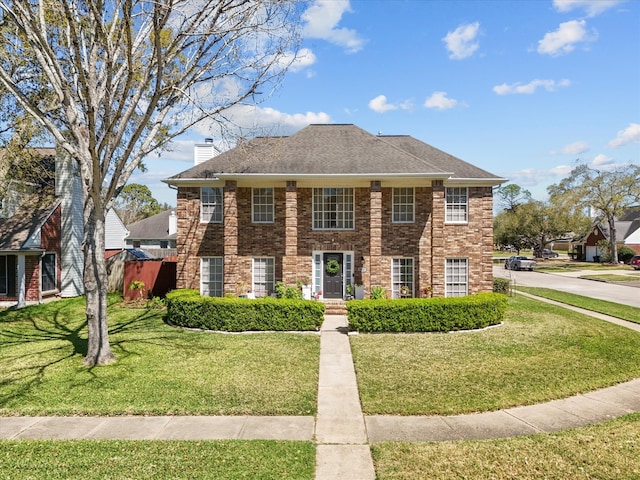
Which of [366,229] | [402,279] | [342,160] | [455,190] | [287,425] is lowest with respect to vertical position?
[287,425]

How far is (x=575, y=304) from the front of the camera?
18.6 meters

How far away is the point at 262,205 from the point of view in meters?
17.5

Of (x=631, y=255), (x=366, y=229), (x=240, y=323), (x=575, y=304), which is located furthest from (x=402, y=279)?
(x=631, y=255)

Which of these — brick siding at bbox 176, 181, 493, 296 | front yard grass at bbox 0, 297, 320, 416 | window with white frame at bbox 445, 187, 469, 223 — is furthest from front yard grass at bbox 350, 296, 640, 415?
window with white frame at bbox 445, 187, 469, 223

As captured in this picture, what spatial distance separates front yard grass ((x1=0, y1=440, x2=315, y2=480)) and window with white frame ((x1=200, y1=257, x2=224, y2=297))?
1183 centimetres

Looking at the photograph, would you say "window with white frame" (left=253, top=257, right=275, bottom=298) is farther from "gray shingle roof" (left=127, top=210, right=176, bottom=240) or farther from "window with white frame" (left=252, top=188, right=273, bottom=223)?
"gray shingle roof" (left=127, top=210, right=176, bottom=240)

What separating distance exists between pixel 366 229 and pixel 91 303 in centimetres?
1126

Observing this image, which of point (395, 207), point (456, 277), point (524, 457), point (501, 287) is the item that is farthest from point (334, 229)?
point (524, 457)

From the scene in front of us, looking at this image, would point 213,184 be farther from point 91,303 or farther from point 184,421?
point 184,421

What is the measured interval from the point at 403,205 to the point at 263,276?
7354 mm

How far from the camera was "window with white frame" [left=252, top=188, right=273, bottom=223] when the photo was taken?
17.5 m

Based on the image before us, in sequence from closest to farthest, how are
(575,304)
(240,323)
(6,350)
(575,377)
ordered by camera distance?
(575,377) → (6,350) → (240,323) → (575,304)

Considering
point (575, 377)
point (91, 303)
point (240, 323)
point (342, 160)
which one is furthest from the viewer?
point (342, 160)

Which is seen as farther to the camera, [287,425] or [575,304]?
[575,304]
